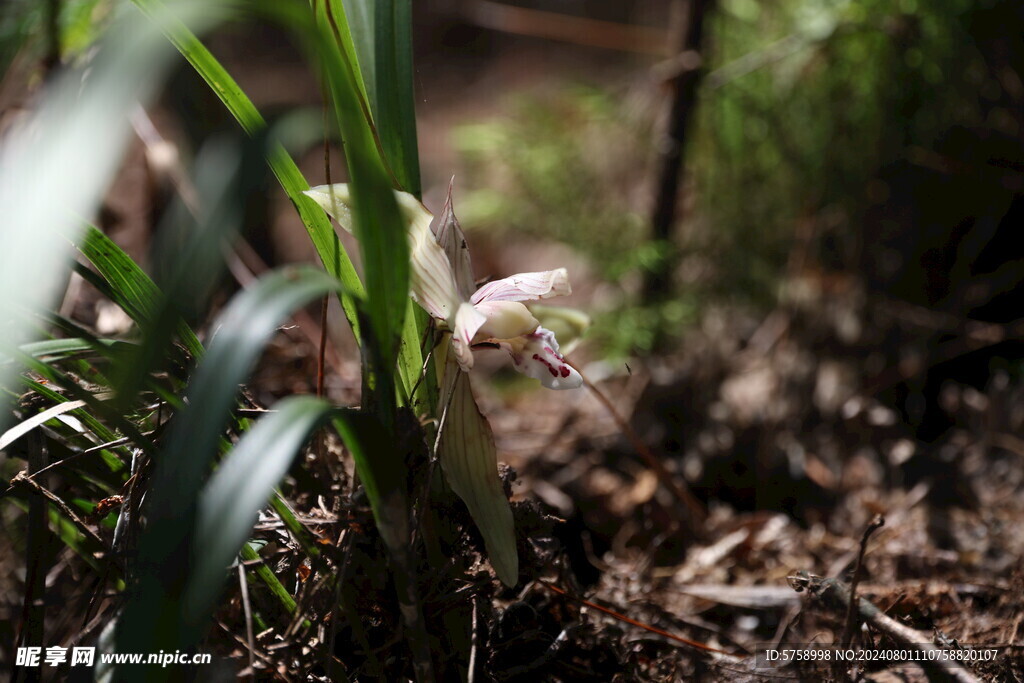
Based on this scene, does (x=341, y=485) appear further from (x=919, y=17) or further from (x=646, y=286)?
(x=919, y=17)

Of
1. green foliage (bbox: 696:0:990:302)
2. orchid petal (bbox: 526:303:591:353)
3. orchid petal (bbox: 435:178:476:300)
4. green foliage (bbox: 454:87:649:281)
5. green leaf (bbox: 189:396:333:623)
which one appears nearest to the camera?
green leaf (bbox: 189:396:333:623)

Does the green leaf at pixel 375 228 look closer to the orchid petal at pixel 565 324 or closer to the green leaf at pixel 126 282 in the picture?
the green leaf at pixel 126 282

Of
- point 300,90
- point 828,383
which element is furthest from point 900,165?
point 300,90

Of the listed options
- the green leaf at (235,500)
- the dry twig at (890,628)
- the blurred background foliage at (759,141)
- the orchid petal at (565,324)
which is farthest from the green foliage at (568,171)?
the green leaf at (235,500)

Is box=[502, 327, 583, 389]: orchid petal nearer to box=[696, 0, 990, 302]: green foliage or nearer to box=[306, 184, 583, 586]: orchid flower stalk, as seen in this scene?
box=[306, 184, 583, 586]: orchid flower stalk

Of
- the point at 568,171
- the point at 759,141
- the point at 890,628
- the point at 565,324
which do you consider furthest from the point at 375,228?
the point at 759,141

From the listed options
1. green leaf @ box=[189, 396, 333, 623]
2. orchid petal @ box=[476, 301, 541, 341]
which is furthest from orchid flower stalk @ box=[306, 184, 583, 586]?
green leaf @ box=[189, 396, 333, 623]

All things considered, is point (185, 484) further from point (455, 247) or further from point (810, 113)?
point (810, 113)
